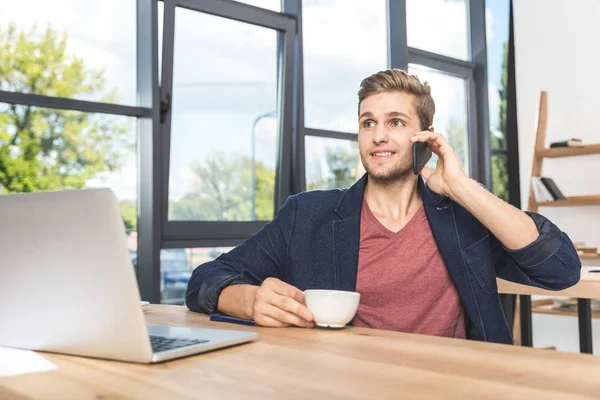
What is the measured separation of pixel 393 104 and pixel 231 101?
1.74 m

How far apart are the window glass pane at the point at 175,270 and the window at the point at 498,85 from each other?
2.70m

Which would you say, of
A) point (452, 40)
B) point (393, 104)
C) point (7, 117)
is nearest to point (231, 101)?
point (7, 117)

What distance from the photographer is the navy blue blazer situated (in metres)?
1.47

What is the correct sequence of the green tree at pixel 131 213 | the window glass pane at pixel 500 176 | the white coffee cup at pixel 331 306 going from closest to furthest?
1. the white coffee cup at pixel 331 306
2. the green tree at pixel 131 213
3. the window glass pane at pixel 500 176

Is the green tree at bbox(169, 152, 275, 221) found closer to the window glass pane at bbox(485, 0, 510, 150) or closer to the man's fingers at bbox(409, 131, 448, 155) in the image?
the man's fingers at bbox(409, 131, 448, 155)

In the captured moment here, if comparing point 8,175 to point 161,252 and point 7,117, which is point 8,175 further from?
point 161,252

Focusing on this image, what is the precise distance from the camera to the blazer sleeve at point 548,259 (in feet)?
4.76

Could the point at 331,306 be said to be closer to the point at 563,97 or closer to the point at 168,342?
the point at 168,342

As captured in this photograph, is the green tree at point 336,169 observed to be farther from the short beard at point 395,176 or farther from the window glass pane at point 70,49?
the short beard at point 395,176

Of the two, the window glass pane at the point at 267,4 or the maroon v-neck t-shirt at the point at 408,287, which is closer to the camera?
the maroon v-neck t-shirt at the point at 408,287

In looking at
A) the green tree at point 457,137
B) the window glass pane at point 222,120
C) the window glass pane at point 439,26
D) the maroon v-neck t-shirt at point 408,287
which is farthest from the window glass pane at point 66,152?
the green tree at point 457,137

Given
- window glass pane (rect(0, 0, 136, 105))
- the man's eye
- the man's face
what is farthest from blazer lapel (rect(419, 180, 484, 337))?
window glass pane (rect(0, 0, 136, 105))

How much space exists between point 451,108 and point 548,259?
3575mm

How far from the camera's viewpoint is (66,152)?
288 centimetres
